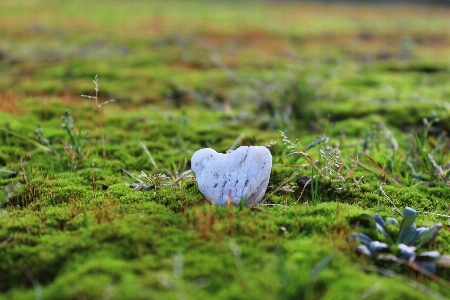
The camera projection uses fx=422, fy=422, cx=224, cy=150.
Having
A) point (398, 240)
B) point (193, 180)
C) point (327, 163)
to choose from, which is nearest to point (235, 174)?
point (193, 180)

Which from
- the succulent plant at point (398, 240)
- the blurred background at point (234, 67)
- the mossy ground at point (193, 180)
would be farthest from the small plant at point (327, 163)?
the blurred background at point (234, 67)

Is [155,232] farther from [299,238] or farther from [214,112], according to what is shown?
[214,112]

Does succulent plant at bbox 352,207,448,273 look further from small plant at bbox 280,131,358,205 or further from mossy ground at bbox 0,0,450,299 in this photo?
small plant at bbox 280,131,358,205

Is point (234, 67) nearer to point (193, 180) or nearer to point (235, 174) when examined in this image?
point (193, 180)

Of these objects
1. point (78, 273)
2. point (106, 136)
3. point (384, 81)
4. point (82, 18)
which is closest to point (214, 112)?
point (106, 136)

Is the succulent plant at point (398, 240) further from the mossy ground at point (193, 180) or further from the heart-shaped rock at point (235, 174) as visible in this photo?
the heart-shaped rock at point (235, 174)

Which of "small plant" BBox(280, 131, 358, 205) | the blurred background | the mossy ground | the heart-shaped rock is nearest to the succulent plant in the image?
the mossy ground
